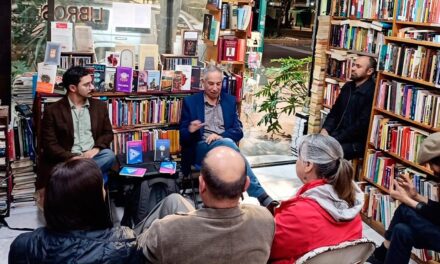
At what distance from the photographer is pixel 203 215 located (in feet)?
6.10

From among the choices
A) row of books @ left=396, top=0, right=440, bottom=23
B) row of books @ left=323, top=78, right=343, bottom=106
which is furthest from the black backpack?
row of books @ left=396, top=0, right=440, bottom=23

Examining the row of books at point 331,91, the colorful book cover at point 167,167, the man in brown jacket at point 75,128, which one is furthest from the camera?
the row of books at point 331,91

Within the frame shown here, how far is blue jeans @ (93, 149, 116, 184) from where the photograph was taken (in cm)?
400

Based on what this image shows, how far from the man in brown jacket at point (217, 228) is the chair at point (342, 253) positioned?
185mm

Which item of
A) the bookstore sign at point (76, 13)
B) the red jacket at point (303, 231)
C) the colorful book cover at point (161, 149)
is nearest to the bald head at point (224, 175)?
the red jacket at point (303, 231)

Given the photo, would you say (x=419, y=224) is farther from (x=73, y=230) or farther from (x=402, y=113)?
(x=73, y=230)

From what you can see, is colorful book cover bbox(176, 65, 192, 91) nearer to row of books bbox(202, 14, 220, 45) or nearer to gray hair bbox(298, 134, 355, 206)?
row of books bbox(202, 14, 220, 45)

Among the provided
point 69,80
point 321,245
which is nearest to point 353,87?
point 69,80

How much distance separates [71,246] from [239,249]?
1.99 feet

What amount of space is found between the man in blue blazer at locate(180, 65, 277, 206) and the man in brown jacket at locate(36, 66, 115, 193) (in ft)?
2.14

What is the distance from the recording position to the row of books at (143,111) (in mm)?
4504

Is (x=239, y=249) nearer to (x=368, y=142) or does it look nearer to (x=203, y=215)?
(x=203, y=215)

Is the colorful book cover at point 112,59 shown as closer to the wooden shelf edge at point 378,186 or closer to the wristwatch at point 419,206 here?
the wooden shelf edge at point 378,186

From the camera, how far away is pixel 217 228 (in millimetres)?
1836
